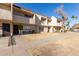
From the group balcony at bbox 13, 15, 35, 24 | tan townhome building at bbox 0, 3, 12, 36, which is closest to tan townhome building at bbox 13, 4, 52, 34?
balcony at bbox 13, 15, 35, 24

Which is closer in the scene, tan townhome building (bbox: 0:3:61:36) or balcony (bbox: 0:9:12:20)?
balcony (bbox: 0:9:12:20)

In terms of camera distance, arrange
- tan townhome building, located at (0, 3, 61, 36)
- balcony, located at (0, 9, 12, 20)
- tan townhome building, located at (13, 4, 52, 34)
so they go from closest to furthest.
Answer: balcony, located at (0, 9, 12, 20), tan townhome building, located at (0, 3, 61, 36), tan townhome building, located at (13, 4, 52, 34)

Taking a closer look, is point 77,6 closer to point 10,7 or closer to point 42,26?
point 10,7

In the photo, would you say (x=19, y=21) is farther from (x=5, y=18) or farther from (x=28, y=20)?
(x=5, y=18)

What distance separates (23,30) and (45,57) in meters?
8.02

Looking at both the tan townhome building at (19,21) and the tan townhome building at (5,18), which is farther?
the tan townhome building at (19,21)

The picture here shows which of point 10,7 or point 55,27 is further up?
point 10,7

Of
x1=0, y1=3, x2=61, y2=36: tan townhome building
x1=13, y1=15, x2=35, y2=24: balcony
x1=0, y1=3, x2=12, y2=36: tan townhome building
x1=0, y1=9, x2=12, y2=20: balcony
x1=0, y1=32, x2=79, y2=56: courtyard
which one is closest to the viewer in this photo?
x1=0, y1=32, x2=79, y2=56: courtyard

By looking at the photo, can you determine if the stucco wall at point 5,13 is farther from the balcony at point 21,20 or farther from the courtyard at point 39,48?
the courtyard at point 39,48

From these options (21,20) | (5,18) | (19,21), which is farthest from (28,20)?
(5,18)

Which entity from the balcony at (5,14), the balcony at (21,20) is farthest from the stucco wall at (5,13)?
the balcony at (21,20)

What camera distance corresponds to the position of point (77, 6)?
8.52 metres

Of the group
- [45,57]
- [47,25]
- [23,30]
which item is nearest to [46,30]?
[47,25]

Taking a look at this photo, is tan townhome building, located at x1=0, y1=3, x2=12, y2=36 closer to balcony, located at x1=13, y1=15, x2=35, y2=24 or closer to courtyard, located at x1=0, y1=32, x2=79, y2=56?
balcony, located at x1=13, y1=15, x2=35, y2=24
